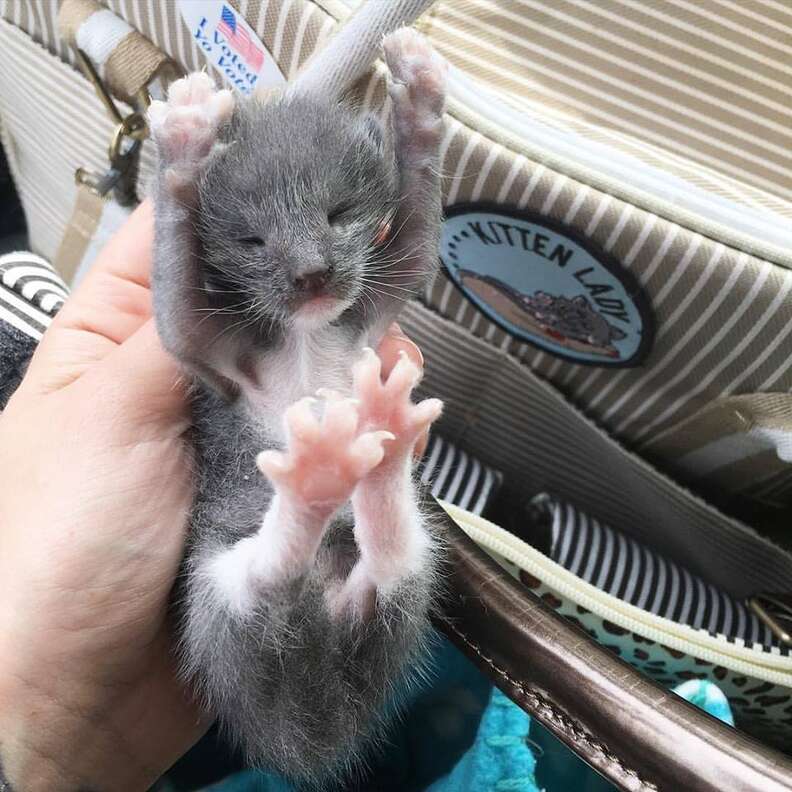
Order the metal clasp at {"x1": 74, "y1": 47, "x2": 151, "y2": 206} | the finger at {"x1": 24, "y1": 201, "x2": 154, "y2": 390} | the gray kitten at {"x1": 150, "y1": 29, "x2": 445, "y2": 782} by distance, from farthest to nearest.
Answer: the metal clasp at {"x1": 74, "y1": 47, "x2": 151, "y2": 206} < the finger at {"x1": 24, "y1": 201, "x2": 154, "y2": 390} < the gray kitten at {"x1": 150, "y1": 29, "x2": 445, "y2": 782}

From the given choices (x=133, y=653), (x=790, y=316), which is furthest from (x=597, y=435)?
(x=133, y=653)

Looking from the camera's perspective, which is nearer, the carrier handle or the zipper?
the carrier handle

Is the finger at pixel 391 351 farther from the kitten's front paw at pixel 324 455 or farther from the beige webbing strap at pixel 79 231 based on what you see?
the beige webbing strap at pixel 79 231

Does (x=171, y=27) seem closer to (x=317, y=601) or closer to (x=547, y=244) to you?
(x=547, y=244)

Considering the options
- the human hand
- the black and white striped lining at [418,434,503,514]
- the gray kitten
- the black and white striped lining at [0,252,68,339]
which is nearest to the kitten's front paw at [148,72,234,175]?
the gray kitten

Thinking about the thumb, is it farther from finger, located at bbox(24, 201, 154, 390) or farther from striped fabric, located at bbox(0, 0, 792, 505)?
striped fabric, located at bbox(0, 0, 792, 505)

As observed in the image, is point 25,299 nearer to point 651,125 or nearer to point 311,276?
point 311,276

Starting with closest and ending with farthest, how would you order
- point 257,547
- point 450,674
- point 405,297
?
point 257,547 → point 405,297 → point 450,674
